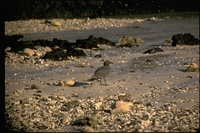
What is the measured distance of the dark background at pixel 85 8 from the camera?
2530cm

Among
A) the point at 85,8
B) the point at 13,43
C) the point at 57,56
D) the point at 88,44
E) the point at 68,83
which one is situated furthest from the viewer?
the point at 85,8

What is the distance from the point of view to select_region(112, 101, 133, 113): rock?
265 inches

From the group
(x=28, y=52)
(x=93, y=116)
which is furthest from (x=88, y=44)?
(x=93, y=116)

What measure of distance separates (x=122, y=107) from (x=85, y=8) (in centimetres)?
1994

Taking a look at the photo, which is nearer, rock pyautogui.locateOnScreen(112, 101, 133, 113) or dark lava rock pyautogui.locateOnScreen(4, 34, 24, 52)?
rock pyautogui.locateOnScreen(112, 101, 133, 113)

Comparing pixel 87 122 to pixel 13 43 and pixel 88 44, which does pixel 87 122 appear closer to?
pixel 88 44

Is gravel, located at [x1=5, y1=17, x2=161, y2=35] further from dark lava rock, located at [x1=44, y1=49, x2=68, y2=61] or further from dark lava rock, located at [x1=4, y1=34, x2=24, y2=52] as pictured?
dark lava rock, located at [x1=44, y1=49, x2=68, y2=61]

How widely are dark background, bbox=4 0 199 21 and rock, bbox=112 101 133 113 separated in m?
18.3

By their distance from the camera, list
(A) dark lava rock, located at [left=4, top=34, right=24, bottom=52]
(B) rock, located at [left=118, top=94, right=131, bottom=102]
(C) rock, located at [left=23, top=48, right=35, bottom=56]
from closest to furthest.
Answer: (B) rock, located at [left=118, top=94, right=131, bottom=102], (C) rock, located at [left=23, top=48, right=35, bottom=56], (A) dark lava rock, located at [left=4, top=34, right=24, bottom=52]

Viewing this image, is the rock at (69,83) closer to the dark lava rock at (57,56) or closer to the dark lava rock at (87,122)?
the dark lava rock at (87,122)

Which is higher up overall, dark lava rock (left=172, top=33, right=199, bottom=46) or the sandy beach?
dark lava rock (left=172, top=33, right=199, bottom=46)

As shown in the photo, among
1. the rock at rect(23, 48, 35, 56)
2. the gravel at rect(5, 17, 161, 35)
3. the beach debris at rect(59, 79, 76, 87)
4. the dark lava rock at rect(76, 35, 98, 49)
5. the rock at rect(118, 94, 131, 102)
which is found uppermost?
the gravel at rect(5, 17, 161, 35)

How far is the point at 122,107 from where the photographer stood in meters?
6.78

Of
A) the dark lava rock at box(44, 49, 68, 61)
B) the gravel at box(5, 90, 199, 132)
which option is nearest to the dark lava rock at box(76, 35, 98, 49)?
the dark lava rock at box(44, 49, 68, 61)
